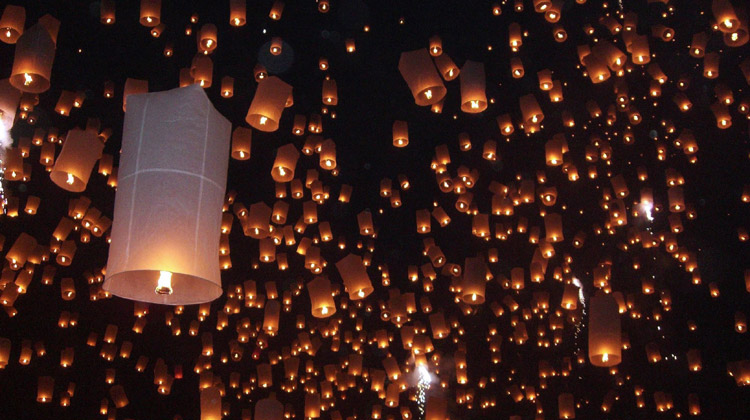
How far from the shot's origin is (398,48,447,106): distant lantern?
14.9 ft

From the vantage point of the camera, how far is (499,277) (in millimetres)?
9711

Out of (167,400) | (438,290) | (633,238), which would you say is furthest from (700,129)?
(167,400)

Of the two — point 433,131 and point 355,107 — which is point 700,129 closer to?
point 433,131

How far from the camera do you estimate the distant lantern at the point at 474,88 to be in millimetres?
4992

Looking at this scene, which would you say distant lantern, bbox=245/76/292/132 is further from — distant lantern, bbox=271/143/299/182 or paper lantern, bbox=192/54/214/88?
paper lantern, bbox=192/54/214/88

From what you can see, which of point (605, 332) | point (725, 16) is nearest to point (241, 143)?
point (605, 332)

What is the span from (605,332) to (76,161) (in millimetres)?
3831

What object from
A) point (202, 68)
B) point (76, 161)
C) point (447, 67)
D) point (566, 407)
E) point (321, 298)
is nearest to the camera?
point (76, 161)

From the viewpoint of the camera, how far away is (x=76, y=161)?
3.81 meters

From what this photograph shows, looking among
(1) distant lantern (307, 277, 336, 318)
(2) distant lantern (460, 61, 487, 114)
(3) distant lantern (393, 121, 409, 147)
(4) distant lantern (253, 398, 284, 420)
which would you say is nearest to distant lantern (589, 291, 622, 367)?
(2) distant lantern (460, 61, 487, 114)

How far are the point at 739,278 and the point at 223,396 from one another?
7631mm

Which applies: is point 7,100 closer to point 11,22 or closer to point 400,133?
point 11,22

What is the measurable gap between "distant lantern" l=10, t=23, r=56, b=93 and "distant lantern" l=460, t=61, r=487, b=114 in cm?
275

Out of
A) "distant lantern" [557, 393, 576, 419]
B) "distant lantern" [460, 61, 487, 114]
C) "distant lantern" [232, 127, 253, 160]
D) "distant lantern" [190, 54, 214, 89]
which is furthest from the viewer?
"distant lantern" [557, 393, 576, 419]
